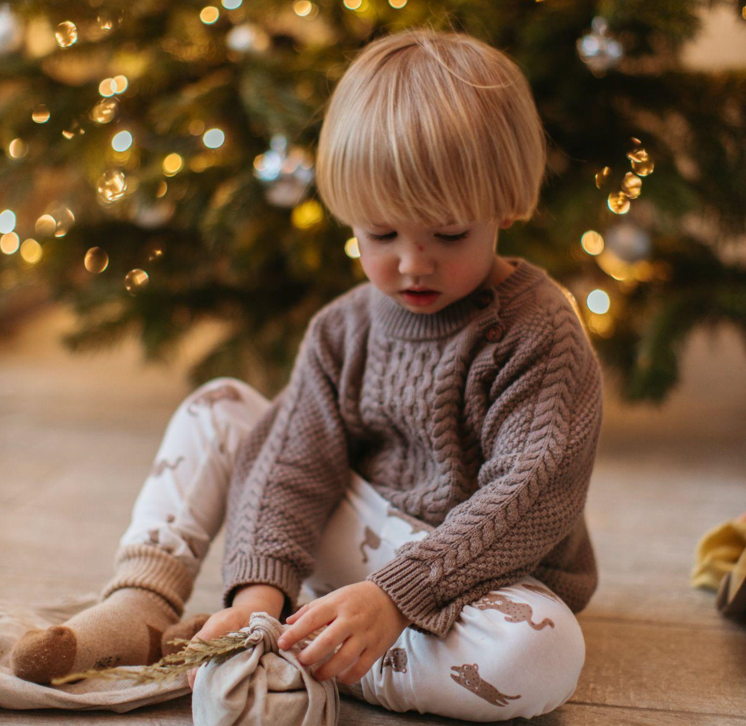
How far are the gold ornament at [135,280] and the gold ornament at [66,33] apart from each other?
392mm

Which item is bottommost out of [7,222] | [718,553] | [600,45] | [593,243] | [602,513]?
[602,513]

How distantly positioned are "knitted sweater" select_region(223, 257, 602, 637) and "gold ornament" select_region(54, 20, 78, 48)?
802mm

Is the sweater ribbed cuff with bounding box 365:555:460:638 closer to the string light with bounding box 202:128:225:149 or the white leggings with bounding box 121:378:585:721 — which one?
the white leggings with bounding box 121:378:585:721

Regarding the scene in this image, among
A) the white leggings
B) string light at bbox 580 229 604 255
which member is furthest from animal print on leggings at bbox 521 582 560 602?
string light at bbox 580 229 604 255

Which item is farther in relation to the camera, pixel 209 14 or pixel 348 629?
pixel 209 14

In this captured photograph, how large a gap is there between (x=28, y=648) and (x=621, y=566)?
70 cm

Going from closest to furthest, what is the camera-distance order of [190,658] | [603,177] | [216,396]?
[190,658] < [216,396] < [603,177]

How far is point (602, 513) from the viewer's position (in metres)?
1.25

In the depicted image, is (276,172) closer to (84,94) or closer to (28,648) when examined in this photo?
(84,94)

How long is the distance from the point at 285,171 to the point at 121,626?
29.0 inches

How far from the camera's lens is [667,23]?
43.0 inches

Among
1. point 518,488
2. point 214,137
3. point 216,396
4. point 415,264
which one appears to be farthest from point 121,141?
point 518,488

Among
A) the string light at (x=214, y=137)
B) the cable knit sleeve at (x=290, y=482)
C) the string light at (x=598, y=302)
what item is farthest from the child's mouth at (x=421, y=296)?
the string light at (x=598, y=302)

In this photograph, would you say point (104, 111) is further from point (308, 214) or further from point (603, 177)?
point (603, 177)
